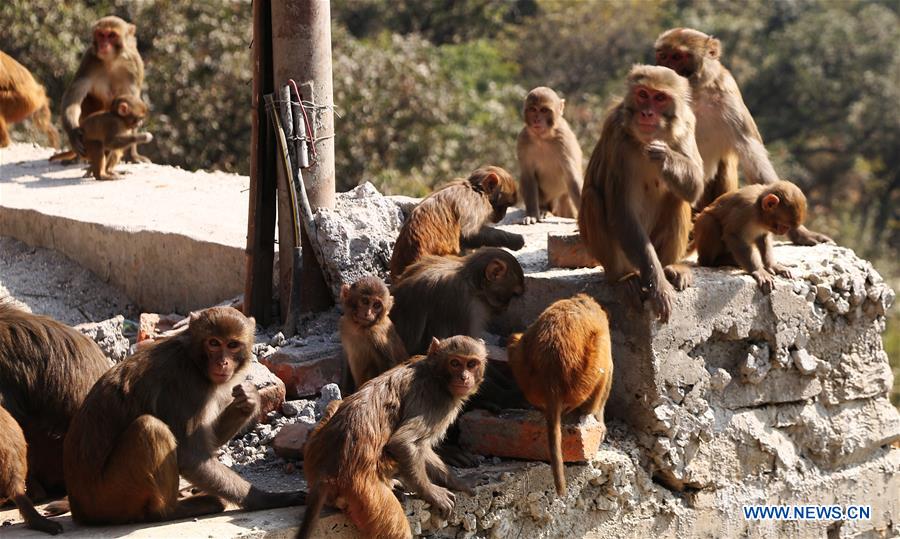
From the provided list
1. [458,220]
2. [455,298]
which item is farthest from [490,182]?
[455,298]

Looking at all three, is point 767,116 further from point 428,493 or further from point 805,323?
point 428,493

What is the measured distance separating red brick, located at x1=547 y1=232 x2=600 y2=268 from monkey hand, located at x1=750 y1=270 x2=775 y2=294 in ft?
2.75

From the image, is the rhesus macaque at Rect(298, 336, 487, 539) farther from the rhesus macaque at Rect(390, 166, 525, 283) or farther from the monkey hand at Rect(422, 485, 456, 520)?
the rhesus macaque at Rect(390, 166, 525, 283)

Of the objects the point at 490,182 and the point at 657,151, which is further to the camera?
the point at 490,182

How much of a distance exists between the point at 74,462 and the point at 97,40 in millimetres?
6650

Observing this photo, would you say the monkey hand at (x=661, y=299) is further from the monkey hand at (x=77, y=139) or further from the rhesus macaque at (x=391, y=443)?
the monkey hand at (x=77, y=139)

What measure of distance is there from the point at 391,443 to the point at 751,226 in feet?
7.96

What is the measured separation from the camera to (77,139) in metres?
10.5

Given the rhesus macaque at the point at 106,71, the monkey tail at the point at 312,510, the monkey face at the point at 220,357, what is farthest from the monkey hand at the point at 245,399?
the rhesus macaque at the point at 106,71

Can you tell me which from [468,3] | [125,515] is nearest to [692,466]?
[125,515]

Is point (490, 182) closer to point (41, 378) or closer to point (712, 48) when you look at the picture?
point (712, 48)

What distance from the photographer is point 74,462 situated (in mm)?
5016

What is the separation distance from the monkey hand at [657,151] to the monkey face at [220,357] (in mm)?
2097

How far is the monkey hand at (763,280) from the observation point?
634 centimetres
